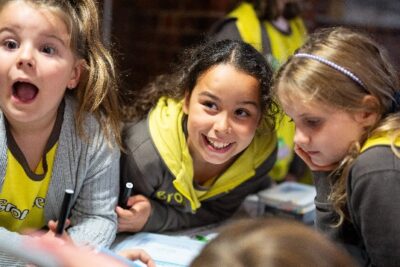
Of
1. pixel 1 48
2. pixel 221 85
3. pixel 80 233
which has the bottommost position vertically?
pixel 80 233

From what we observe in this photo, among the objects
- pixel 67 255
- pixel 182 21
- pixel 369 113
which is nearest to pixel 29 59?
pixel 67 255

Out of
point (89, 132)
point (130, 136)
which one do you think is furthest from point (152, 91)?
point (89, 132)

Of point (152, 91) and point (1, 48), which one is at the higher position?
point (1, 48)

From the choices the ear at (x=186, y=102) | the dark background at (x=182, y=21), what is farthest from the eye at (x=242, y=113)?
the dark background at (x=182, y=21)

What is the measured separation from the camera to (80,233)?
1131 millimetres

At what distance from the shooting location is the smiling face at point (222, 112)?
45.6 inches

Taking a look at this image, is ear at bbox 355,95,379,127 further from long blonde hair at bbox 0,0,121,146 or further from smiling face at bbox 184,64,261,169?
long blonde hair at bbox 0,0,121,146

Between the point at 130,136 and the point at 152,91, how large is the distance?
0.49ft

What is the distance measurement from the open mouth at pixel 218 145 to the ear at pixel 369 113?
0.32 m

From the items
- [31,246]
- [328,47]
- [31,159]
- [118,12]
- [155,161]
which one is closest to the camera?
[31,246]

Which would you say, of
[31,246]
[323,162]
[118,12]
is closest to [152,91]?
[323,162]

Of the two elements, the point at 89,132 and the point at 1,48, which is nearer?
the point at 1,48

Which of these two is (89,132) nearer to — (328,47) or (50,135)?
(50,135)

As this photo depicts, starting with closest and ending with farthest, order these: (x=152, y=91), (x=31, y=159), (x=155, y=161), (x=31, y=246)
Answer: (x=31, y=246), (x=31, y=159), (x=155, y=161), (x=152, y=91)
